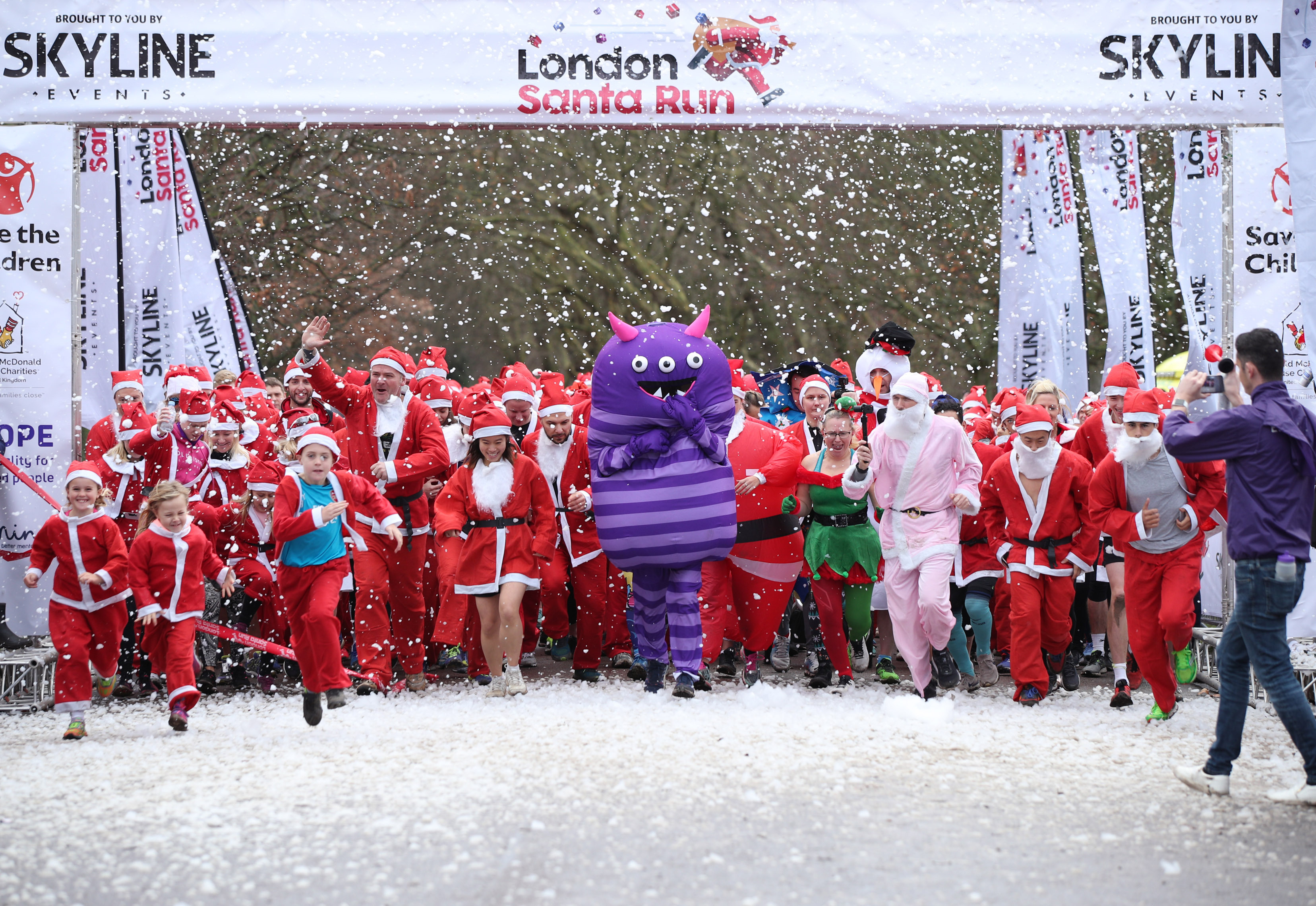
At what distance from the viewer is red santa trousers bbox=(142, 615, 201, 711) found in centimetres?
683

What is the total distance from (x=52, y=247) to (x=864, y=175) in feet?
40.7

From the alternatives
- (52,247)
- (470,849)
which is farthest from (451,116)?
(470,849)

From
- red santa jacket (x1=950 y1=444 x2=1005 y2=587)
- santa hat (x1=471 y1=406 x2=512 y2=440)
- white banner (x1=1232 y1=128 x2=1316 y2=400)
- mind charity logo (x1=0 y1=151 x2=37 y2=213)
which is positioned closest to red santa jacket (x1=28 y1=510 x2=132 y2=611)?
santa hat (x1=471 y1=406 x2=512 y2=440)

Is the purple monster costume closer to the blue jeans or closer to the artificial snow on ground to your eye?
the artificial snow on ground

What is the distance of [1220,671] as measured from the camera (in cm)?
546

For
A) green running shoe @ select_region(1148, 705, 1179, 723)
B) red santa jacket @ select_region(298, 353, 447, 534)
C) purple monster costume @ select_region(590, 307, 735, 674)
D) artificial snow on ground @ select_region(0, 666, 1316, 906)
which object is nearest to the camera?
artificial snow on ground @ select_region(0, 666, 1316, 906)

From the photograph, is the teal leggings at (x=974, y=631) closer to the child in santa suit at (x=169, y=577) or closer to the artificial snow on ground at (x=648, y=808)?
the artificial snow on ground at (x=648, y=808)

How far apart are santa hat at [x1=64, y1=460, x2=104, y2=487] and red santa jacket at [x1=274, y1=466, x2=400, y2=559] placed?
949mm

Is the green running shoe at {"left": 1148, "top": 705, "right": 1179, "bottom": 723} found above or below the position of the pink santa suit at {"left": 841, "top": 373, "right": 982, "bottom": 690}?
below

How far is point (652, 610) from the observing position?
7652mm

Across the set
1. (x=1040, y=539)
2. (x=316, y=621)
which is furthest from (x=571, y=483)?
(x=1040, y=539)

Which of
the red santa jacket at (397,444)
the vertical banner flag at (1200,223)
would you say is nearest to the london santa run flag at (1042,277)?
the vertical banner flag at (1200,223)

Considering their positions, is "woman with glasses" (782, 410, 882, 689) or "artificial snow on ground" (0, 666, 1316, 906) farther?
"woman with glasses" (782, 410, 882, 689)

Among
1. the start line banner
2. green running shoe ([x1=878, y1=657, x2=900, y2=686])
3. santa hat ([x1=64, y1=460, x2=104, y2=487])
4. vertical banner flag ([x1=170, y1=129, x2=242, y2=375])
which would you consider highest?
the start line banner
